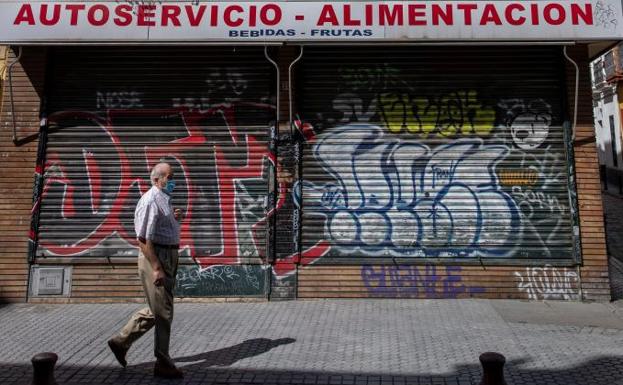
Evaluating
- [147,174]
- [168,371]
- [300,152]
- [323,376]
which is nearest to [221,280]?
[147,174]

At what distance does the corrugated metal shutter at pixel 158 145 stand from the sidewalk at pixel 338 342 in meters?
1.11

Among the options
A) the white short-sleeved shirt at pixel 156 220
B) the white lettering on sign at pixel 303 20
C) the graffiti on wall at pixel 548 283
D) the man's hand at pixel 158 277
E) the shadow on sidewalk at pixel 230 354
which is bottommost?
the shadow on sidewalk at pixel 230 354

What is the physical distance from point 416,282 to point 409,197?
1308 mm

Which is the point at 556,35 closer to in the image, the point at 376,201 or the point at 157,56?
the point at 376,201

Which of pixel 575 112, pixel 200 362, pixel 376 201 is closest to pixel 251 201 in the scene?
pixel 376 201

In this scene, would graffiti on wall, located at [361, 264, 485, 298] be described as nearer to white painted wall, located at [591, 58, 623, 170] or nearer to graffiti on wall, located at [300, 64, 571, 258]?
→ graffiti on wall, located at [300, 64, 571, 258]

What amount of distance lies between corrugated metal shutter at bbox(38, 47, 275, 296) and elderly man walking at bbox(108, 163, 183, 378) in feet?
9.61

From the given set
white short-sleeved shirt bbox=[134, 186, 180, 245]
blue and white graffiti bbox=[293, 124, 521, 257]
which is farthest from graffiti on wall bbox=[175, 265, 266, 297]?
white short-sleeved shirt bbox=[134, 186, 180, 245]

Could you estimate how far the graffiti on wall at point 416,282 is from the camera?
289 inches

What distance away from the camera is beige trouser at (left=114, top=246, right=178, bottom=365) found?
4.43 metres

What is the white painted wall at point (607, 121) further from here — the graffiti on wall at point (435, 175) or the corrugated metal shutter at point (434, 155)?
the graffiti on wall at point (435, 175)

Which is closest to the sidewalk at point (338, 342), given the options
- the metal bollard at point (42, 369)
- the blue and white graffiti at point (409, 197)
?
the metal bollard at point (42, 369)

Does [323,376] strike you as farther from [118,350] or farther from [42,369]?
[42,369]

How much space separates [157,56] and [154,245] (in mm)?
4468
